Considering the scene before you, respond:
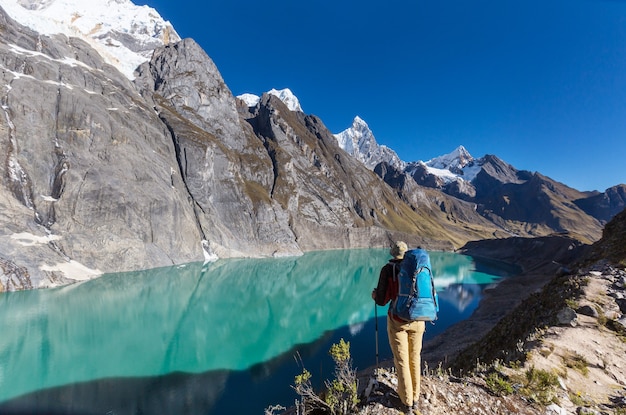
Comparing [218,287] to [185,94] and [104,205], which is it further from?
[185,94]

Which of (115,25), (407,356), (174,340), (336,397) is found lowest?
(174,340)

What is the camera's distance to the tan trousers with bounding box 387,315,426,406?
19.2 ft

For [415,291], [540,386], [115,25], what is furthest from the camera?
[115,25]

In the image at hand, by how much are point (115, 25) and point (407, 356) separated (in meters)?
198

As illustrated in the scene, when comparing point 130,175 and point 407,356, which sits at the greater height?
point 130,175

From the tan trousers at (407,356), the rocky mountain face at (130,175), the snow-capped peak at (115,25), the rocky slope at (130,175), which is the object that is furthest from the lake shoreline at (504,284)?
the snow-capped peak at (115,25)

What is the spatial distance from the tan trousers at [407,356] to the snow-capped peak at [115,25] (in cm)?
15012

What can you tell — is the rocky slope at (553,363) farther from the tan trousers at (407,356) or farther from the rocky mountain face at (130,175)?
the rocky mountain face at (130,175)

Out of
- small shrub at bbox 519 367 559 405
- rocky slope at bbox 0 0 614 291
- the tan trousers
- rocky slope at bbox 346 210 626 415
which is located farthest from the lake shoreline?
rocky slope at bbox 0 0 614 291

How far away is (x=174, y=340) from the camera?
2991cm

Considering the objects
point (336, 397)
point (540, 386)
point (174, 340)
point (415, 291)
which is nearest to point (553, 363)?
point (540, 386)

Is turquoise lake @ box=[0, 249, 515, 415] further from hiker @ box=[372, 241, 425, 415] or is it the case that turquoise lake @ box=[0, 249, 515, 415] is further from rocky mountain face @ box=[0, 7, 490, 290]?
rocky mountain face @ box=[0, 7, 490, 290]

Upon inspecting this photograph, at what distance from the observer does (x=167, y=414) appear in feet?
58.6

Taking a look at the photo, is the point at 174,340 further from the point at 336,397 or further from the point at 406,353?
the point at 406,353
